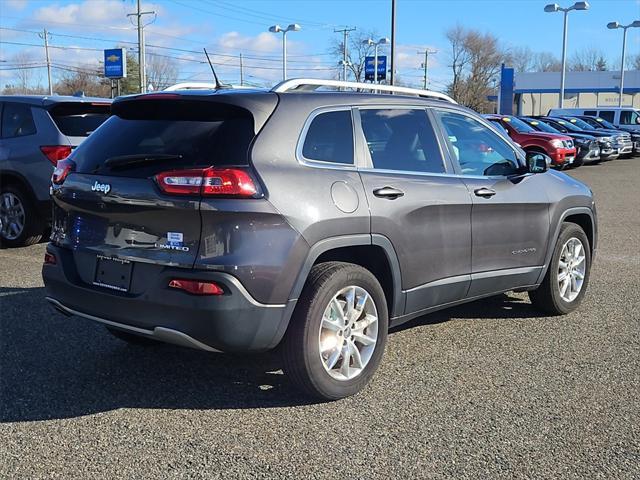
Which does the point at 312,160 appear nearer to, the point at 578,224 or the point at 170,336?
the point at 170,336

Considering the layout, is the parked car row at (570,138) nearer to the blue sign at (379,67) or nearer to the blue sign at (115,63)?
the blue sign at (379,67)

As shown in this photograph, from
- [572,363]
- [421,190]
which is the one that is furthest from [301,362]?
[572,363]

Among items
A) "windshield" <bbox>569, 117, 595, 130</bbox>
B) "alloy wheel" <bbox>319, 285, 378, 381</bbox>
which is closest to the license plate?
"alloy wheel" <bbox>319, 285, 378, 381</bbox>

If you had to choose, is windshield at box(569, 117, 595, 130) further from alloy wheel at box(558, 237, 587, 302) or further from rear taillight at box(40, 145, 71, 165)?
rear taillight at box(40, 145, 71, 165)

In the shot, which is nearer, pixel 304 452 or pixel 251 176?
pixel 304 452

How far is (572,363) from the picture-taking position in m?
4.91

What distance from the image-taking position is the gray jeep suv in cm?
854

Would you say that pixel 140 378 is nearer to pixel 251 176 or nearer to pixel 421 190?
pixel 251 176

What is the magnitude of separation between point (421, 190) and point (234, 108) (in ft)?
4.49

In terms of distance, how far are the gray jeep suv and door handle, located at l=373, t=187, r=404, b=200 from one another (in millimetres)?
5226

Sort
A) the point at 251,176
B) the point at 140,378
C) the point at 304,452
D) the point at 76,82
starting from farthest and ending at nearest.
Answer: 1. the point at 76,82
2. the point at 140,378
3. the point at 251,176
4. the point at 304,452

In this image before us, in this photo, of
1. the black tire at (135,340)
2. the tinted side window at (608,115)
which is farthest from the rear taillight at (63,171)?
the tinted side window at (608,115)

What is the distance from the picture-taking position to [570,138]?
23.0 meters

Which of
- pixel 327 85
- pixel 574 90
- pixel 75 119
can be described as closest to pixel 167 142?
pixel 327 85
